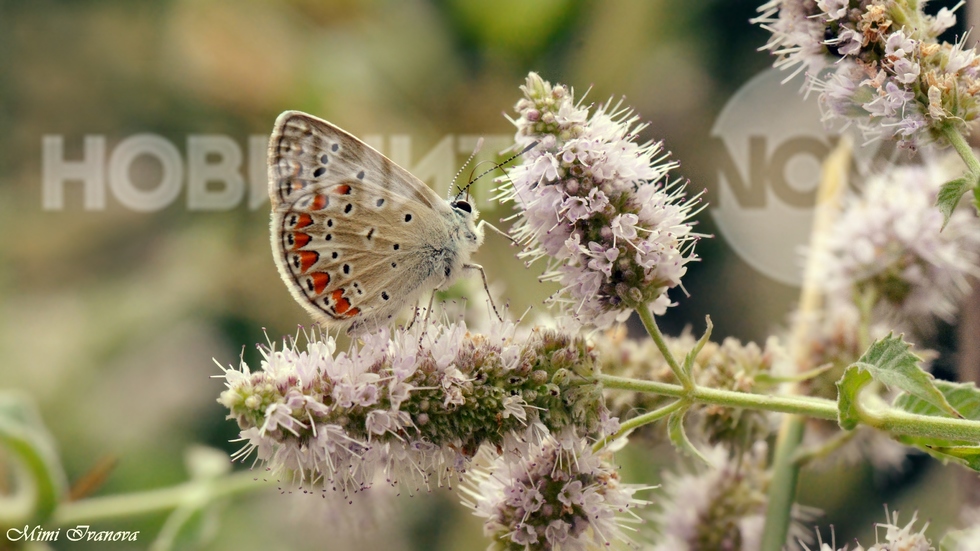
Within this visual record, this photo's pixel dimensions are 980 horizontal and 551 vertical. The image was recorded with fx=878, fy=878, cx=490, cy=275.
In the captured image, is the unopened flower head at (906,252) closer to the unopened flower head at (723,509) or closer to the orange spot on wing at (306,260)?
the unopened flower head at (723,509)

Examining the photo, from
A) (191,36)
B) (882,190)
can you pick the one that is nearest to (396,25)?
(191,36)

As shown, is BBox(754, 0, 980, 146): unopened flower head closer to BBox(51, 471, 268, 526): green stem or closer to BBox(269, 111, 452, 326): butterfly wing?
BBox(269, 111, 452, 326): butterfly wing

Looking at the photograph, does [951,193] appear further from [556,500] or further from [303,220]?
[303,220]

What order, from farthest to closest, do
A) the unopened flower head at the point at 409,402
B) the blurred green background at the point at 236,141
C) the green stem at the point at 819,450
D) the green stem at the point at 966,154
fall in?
the blurred green background at the point at 236,141 → the green stem at the point at 819,450 → the unopened flower head at the point at 409,402 → the green stem at the point at 966,154

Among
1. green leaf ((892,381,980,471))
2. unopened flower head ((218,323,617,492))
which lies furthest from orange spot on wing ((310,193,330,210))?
green leaf ((892,381,980,471))

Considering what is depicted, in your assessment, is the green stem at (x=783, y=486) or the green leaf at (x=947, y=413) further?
the green stem at (x=783, y=486)

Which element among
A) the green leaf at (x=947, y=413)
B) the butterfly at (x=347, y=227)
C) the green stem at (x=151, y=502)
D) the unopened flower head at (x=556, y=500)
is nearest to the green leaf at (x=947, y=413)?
the green leaf at (x=947, y=413)
